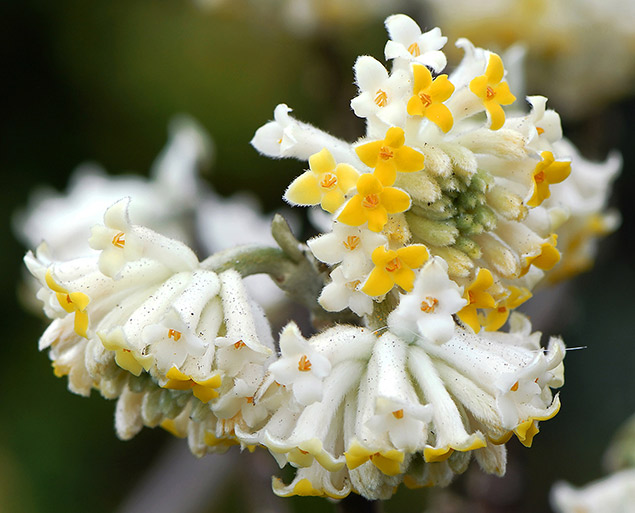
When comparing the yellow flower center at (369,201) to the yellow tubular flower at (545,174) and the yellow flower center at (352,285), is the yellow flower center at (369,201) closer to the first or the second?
the yellow flower center at (352,285)

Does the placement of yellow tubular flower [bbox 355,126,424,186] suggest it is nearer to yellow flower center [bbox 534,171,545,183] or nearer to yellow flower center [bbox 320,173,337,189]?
yellow flower center [bbox 320,173,337,189]

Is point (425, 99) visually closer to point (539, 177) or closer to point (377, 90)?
point (377, 90)

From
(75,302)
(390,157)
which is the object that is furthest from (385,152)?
(75,302)

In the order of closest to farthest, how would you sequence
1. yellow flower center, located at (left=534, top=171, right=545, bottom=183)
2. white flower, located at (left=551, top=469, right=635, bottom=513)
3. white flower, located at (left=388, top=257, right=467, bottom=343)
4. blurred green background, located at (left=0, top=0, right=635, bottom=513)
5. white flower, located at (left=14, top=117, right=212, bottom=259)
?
white flower, located at (left=388, top=257, right=467, bottom=343) → yellow flower center, located at (left=534, top=171, right=545, bottom=183) → white flower, located at (left=551, top=469, right=635, bottom=513) → white flower, located at (left=14, top=117, right=212, bottom=259) → blurred green background, located at (left=0, top=0, right=635, bottom=513)

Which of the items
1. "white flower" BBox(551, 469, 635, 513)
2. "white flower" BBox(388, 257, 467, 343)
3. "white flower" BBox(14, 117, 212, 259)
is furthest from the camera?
"white flower" BBox(14, 117, 212, 259)

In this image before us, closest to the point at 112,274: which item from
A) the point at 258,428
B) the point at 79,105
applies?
the point at 258,428

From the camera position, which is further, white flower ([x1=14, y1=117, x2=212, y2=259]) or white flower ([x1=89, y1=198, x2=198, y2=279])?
white flower ([x1=14, y1=117, x2=212, y2=259])

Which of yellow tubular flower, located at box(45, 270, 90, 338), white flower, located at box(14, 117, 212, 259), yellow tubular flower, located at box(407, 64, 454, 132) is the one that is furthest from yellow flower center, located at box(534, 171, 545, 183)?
white flower, located at box(14, 117, 212, 259)
